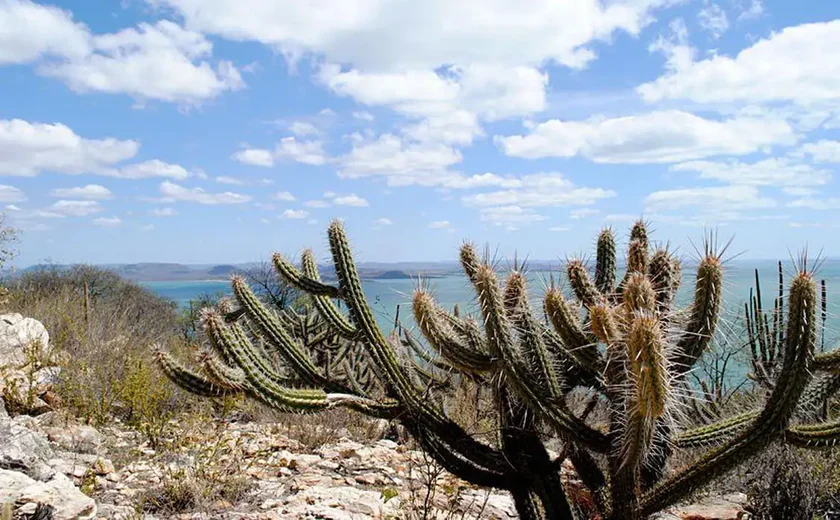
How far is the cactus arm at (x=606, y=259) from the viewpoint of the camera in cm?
412

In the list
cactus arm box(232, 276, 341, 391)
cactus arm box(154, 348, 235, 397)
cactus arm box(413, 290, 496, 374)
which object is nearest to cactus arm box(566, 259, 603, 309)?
cactus arm box(413, 290, 496, 374)

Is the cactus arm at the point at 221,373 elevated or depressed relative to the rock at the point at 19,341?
elevated

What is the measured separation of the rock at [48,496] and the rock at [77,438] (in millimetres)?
2202

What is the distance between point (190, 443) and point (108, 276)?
17806mm

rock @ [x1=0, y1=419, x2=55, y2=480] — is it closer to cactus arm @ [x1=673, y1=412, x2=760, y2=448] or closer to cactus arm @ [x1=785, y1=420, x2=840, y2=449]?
cactus arm @ [x1=673, y1=412, x2=760, y2=448]

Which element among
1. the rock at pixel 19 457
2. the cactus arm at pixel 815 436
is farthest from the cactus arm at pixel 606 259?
the rock at pixel 19 457

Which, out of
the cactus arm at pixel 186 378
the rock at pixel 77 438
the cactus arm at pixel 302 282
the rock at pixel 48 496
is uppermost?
the cactus arm at pixel 302 282

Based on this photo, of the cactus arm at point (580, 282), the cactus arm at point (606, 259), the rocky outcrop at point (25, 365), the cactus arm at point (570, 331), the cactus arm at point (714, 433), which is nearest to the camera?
the cactus arm at point (570, 331)

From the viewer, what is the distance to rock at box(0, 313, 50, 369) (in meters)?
8.52

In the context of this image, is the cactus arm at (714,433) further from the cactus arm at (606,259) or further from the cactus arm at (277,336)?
the cactus arm at (277,336)

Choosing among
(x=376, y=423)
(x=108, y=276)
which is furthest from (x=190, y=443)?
Answer: (x=108, y=276)

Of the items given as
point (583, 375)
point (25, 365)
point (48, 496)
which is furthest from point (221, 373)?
point (25, 365)

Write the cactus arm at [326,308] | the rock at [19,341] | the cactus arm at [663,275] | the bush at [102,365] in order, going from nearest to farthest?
1. the cactus arm at [663,275]
2. the cactus arm at [326,308]
3. the bush at [102,365]
4. the rock at [19,341]

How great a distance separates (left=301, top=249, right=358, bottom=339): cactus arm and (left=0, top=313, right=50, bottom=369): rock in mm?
5196
